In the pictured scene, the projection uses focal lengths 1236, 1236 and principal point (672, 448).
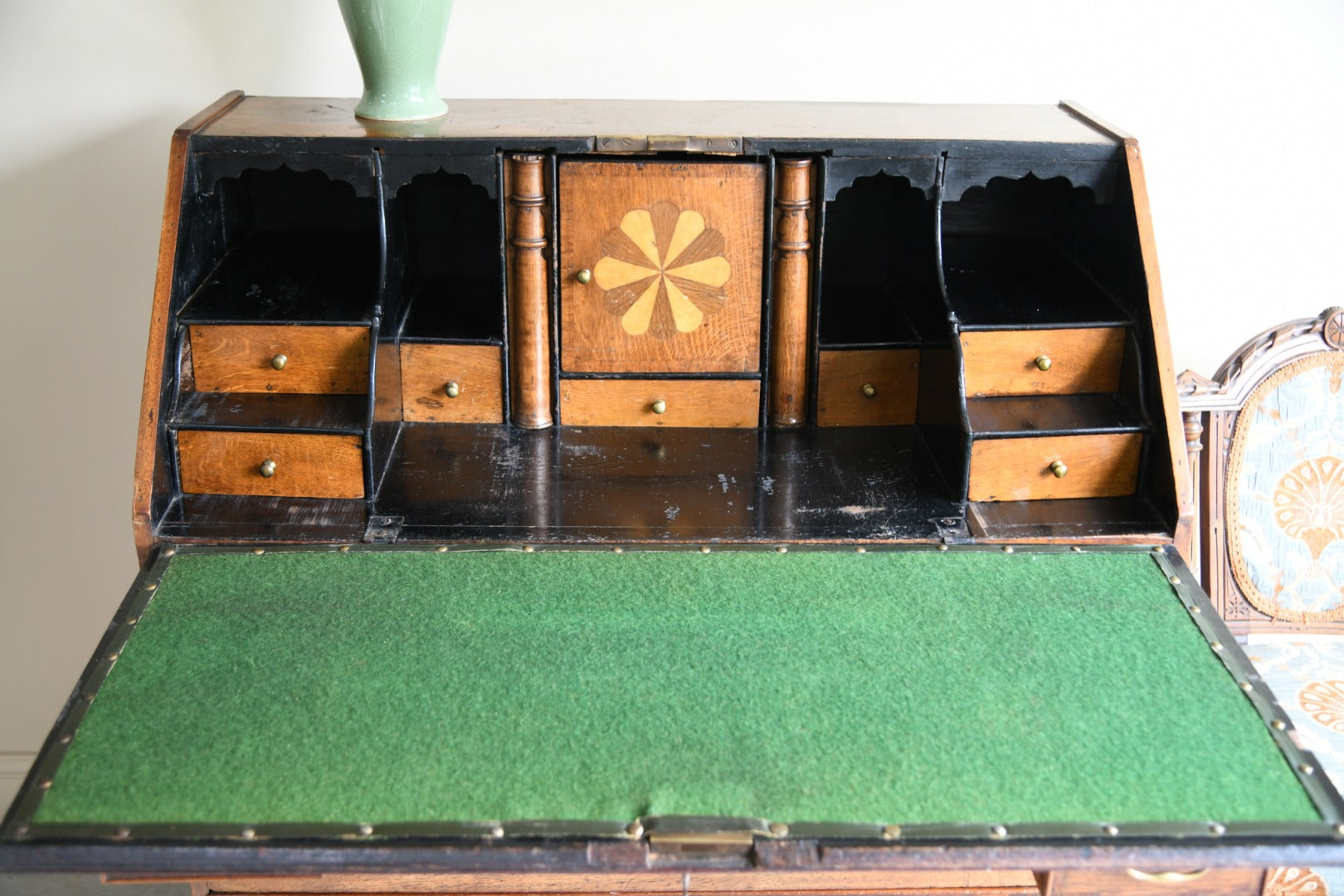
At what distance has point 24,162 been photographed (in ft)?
7.88

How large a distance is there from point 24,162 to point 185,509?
1.00m

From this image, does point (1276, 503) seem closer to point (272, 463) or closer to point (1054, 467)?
point (1054, 467)

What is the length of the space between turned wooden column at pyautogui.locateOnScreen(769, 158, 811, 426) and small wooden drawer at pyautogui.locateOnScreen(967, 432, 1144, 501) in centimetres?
34

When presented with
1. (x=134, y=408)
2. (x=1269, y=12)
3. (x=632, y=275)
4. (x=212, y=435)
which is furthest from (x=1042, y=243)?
(x=134, y=408)

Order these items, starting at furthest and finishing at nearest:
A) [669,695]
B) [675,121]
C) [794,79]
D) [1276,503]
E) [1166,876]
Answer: [794,79]
[1276,503]
[675,121]
[1166,876]
[669,695]

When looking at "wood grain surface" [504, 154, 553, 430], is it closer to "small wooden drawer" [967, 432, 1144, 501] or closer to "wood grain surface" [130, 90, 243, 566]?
"wood grain surface" [130, 90, 243, 566]

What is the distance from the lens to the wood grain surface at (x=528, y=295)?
75.5 inches

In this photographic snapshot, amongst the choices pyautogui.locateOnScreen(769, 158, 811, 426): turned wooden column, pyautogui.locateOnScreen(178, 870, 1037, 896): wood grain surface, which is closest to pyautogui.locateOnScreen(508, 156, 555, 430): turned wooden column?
pyautogui.locateOnScreen(769, 158, 811, 426): turned wooden column

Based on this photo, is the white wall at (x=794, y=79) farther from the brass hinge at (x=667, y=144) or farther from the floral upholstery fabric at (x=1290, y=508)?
the brass hinge at (x=667, y=144)

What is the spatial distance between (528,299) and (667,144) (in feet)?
1.10

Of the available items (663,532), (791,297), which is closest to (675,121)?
(791,297)

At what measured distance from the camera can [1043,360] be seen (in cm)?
194

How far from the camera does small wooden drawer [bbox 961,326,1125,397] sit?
1.93 m

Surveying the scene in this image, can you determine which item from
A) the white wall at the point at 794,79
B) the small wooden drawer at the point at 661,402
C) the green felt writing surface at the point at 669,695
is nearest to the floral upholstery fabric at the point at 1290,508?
the white wall at the point at 794,79
